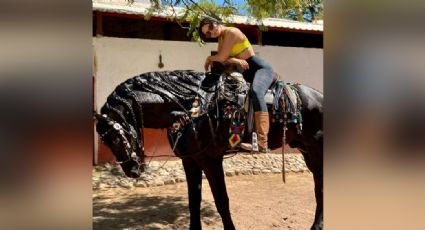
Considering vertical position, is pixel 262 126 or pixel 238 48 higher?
pixel 238 48

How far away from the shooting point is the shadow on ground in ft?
16.7

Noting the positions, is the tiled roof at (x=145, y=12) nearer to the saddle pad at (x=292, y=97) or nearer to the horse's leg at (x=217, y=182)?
the saddle pad at (x=292, y=97)

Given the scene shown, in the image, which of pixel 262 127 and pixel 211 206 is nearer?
pixel 262 127

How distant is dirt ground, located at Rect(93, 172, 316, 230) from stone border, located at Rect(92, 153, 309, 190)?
17 centimetres

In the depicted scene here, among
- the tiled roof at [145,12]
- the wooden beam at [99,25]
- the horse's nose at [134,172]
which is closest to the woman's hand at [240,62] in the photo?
the horse's nose at [134,172]

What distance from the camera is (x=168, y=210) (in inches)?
226

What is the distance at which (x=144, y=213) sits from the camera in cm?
561

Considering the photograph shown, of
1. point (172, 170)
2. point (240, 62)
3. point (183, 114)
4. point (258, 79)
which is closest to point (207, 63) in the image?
point (240, 62)

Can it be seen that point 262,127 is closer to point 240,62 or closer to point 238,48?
point 240,62

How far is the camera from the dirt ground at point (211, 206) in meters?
5.15

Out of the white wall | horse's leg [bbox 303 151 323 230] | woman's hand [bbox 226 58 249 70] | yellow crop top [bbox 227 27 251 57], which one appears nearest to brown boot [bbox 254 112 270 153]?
woman's hand [bbox 226 58 249 70]

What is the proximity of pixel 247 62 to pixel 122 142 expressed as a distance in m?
1.46

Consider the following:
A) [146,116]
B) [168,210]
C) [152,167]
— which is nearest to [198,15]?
[146,116]
